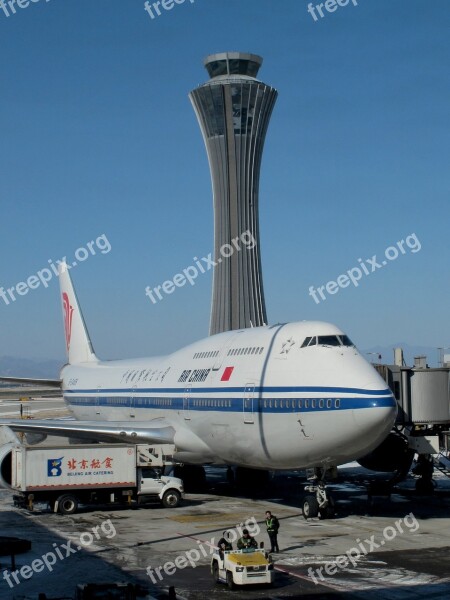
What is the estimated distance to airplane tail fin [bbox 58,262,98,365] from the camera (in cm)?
5694

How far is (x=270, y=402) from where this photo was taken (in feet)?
92.3

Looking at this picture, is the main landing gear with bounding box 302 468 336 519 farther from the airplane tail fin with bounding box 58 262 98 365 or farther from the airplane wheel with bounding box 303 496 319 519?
the airplane tail fin with bounding box 58 262 98 365

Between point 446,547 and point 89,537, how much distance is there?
10620mm

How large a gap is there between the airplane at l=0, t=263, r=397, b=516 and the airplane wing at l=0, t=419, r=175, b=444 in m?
0.05

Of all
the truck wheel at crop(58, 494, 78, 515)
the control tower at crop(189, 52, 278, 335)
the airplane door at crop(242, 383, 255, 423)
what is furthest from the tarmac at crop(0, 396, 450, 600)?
the control tower at crop(189, 52, 278, 335)

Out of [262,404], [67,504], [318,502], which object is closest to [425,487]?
[318,502]

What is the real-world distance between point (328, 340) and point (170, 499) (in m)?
9.85

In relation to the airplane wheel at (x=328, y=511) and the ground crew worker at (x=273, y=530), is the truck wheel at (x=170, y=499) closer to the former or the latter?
the airplane wheel at (x=328, y=511)

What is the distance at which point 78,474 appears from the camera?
102 ft

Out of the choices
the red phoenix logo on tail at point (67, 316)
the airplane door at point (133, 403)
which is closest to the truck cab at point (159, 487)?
the airplane door at point (133, 403)

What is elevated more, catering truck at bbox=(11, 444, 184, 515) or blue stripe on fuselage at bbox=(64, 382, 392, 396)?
blue stripe on fuselage at bbox=(64, 382, 392, 396)

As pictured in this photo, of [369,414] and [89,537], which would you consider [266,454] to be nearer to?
[369,414]

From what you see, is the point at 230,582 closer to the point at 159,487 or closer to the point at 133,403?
the point at 159,487

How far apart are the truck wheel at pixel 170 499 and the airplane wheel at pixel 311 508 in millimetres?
6381
